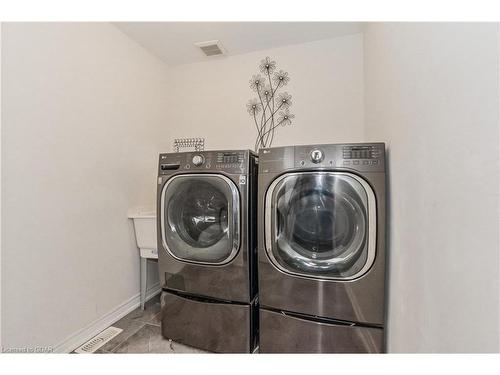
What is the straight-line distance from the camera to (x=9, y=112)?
3.77 ft

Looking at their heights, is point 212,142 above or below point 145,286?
above

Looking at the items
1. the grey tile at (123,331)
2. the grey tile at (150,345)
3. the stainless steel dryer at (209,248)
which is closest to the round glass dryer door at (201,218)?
the stainless steel dryer at (209,248)

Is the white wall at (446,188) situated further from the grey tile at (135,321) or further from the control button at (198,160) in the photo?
the grey tile at (135,321)

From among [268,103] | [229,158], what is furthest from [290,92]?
[229,158]

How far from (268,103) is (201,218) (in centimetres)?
129

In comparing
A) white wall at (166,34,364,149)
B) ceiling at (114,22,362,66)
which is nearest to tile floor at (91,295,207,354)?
white wall at (166,34,364,149)

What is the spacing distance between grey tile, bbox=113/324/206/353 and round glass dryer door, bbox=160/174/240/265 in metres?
0.57

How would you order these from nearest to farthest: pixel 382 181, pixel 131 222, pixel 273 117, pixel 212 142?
pixel 382 181, pixel 131 222, pixel 273 117, pixel 212 142

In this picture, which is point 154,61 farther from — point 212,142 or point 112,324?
point 112,324

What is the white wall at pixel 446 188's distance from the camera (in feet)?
1.48

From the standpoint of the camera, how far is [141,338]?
156 centimetres

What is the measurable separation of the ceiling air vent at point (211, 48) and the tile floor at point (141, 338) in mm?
2335
